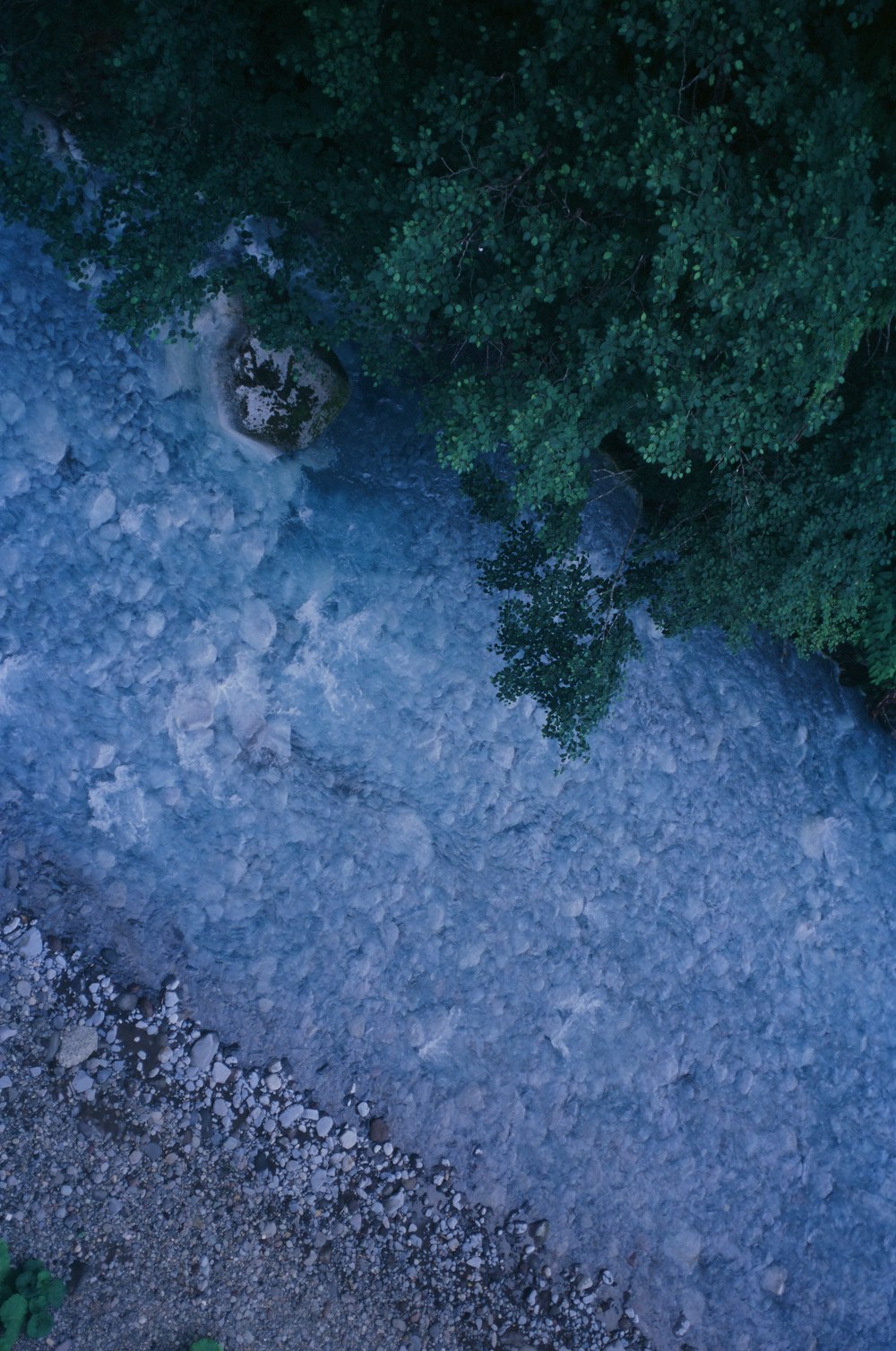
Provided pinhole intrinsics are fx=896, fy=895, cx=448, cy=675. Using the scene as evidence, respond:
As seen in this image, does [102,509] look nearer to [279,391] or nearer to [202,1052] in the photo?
[279,391]

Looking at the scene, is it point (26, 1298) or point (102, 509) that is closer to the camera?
point (26, 1298)

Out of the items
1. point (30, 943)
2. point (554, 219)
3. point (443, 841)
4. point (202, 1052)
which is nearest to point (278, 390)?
point (554, 219)

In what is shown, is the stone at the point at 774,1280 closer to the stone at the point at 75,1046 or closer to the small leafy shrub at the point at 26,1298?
the small leafy shrub at the point at 26,1298

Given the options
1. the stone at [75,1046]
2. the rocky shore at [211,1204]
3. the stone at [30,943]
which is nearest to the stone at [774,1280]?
the rocky shore at [211,1204]

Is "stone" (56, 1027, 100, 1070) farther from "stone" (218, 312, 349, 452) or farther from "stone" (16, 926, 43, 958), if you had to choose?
"stone" (218, 312, 349, 452)

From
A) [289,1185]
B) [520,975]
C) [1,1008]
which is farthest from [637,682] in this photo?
[1,1008]

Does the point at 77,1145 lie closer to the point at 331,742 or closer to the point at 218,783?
the point at 218,783
